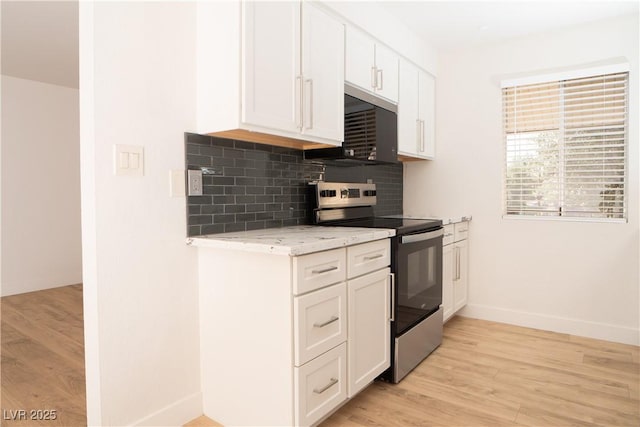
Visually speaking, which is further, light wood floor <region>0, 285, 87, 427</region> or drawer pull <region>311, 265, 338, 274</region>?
light wood floor <region>0, 285, 87, 427</region>

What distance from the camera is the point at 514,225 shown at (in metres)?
3.42

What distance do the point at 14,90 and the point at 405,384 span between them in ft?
16.6

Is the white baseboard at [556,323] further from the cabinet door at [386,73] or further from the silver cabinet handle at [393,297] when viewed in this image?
the cabinet door at [386,73]

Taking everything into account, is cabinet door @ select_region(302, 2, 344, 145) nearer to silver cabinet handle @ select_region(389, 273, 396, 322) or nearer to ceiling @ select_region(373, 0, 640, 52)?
ceiling @ select_region(373, 0, 640, 52)

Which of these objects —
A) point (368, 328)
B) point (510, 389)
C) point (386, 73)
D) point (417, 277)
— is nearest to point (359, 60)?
point (386, 73)

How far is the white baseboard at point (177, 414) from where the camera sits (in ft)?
5.92

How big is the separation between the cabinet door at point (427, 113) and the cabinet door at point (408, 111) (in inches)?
3.8

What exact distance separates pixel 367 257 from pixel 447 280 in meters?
1.34

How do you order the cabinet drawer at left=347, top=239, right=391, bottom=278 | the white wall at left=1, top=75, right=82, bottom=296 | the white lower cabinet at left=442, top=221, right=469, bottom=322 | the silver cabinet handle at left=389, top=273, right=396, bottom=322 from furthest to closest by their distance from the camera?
the white wall at left=1, top=75, right=82, bottom=296, the white lower cabinet at left=442, top=221, right=469, bottom=322, the silver cabinet handle at left=389, top=273, right=396, bottom=322, the cabinet drawer at left=347, top=239, right=391, bottom=278

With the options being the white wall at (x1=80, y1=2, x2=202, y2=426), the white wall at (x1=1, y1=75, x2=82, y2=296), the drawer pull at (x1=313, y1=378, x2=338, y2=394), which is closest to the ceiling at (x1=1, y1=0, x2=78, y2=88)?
the white wall at (x1=1, y1=75, x2=82, y2=296)

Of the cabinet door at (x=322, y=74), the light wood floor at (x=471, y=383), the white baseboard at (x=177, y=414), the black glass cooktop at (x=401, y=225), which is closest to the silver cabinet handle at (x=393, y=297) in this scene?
the black glass cooktop at (x=401, y=225)

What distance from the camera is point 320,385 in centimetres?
175

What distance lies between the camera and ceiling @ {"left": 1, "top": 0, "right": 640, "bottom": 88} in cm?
280

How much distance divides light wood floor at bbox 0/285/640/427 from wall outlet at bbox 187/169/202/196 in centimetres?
110
